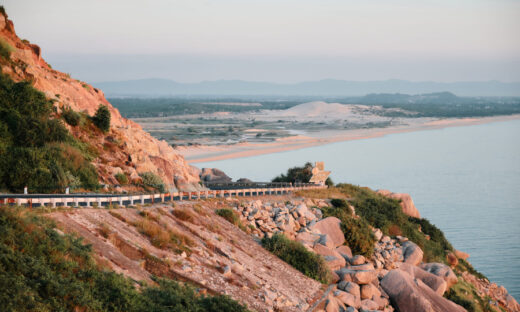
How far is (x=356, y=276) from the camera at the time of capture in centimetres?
2023

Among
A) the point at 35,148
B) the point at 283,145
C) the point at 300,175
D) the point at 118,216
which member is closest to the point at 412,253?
the point at 300,175

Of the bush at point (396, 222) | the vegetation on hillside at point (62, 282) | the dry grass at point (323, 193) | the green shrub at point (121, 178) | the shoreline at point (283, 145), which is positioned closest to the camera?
the vegetation on hillside at point (62, 282)

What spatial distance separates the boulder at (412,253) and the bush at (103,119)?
50.0ft

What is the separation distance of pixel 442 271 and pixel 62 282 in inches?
710

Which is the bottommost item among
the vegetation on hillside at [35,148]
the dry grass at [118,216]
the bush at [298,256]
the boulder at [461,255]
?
the boulder at [461,255]

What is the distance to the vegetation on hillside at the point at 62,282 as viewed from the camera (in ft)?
34.9

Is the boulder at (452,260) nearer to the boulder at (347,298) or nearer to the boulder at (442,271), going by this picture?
the boulder at (442,271)

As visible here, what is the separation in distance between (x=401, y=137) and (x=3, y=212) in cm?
10377

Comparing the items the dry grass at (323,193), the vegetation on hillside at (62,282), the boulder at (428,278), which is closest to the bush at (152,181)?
the dry grass at (323,193)

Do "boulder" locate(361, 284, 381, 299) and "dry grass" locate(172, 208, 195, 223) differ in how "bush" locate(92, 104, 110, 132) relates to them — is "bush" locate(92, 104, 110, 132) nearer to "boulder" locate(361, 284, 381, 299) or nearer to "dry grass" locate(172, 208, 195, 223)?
"dry grass" locate(172, 208, 195, 223)

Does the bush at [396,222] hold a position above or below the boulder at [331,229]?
below

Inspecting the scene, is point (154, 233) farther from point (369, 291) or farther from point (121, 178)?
point (121, 178)

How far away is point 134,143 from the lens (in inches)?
1147

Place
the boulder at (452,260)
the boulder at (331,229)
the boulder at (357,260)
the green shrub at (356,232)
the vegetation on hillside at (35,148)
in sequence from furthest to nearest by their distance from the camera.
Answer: the boulder at (452,260)
the green shrub at (356,232)
the boulder at (331,229)
the boulder at (357,260)
the vegetation on hillside at (35,148)
